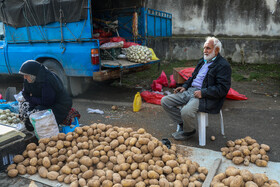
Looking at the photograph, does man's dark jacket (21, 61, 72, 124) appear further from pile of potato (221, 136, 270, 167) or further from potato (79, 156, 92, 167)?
pile of potato (221, 136, 270, 167)

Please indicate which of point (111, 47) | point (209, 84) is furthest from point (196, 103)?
point (111, 47)

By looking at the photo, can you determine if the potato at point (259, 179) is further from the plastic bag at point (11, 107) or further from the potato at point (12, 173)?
the plastic bag at point (11, 107)

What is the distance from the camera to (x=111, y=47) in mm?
5898

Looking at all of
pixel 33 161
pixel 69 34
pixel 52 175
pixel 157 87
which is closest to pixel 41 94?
pixel 33 161

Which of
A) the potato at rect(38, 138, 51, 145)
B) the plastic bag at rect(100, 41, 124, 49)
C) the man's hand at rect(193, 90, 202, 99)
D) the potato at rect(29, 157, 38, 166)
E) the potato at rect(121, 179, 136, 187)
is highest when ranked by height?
the plastic bag at rect(100, 41, 124, 49)

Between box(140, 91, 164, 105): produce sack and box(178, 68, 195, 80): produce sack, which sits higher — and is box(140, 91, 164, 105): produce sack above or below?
below

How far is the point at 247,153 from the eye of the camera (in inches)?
116

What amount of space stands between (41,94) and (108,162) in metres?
1.45

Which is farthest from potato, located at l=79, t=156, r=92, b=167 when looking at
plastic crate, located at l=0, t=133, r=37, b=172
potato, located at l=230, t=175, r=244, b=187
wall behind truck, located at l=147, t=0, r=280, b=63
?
wall behind truck, located at l=147, t=0, r=280, b=63

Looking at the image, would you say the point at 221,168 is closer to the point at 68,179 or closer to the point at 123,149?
the point at 123,149

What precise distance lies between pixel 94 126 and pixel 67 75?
2862 millimetres

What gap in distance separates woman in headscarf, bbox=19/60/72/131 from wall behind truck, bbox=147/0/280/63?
258 inches

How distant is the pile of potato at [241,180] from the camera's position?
91.2 inches

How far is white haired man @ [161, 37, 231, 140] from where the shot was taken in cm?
335
